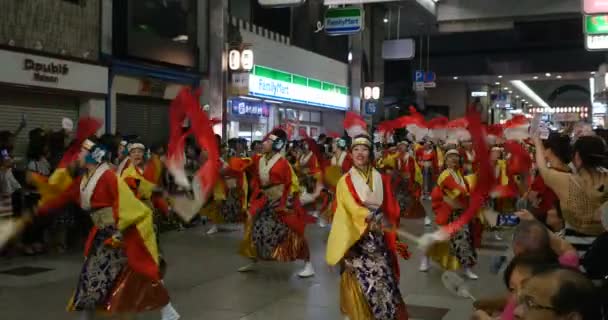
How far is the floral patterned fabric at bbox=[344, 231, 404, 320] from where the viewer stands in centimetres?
486

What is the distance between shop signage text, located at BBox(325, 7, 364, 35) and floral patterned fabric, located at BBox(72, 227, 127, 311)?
419 inches

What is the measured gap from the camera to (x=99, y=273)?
522 cm

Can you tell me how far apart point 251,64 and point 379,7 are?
968 centimetres

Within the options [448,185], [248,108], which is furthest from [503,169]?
[248,108]

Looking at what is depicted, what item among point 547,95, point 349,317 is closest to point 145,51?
point 349,317

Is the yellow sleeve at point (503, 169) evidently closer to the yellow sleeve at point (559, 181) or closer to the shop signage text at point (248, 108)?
the yellow sleeve at point (559, 181)

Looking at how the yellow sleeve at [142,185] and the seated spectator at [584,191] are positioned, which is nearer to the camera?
the seated spectator at [584,191]

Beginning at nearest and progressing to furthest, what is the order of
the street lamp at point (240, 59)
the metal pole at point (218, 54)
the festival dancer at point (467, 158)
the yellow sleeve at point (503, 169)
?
the festival dancer at point (467, 158)
the yellow sleeve at point (503, 169)
the street lamp at point (240, 59)
the metal pole at point (218, 54)

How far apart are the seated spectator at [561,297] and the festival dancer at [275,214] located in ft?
19.7

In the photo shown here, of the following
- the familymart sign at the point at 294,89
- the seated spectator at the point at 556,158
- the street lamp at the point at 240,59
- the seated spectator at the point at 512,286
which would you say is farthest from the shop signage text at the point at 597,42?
the seated spectator at the point at 512,286

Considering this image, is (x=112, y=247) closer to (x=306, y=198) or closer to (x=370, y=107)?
(x=306, y=198)

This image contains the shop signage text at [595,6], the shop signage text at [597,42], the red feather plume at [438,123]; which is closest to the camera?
the red feather plume at [438,123]

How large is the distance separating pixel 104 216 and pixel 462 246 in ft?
14.3

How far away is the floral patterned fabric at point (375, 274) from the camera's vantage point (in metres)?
4.86
